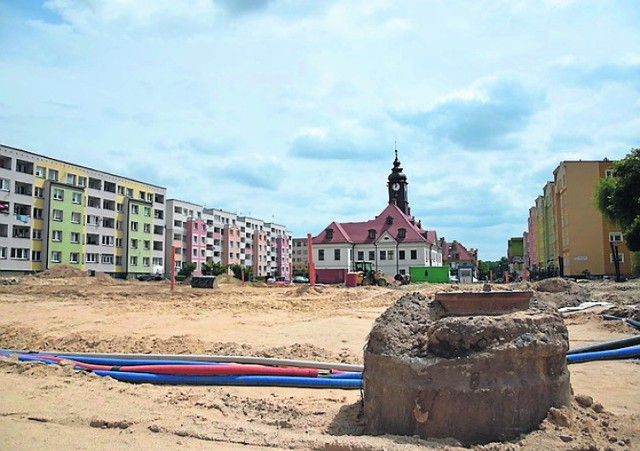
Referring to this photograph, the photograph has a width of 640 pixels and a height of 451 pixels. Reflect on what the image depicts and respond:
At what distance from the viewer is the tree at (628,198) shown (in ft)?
108

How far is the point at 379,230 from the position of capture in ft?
251

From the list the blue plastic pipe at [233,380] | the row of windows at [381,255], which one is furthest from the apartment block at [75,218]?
the blue plastic pipe at [233,380]

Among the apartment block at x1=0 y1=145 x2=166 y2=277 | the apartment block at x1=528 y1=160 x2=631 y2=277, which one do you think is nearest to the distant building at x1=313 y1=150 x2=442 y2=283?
the apartment block at x1=528 y1=160 x2=631 y2=277

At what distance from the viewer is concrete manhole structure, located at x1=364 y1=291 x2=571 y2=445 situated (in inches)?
156

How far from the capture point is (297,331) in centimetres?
1262

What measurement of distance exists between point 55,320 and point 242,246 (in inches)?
3824

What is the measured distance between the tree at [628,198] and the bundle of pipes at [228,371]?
103ft

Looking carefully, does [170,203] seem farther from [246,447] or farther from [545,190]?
[246,447]

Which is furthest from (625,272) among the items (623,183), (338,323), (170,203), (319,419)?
(170,203)

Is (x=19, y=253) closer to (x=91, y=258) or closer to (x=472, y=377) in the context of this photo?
(x=91, y=258)

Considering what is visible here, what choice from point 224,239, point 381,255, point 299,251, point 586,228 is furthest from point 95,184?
point 299,251

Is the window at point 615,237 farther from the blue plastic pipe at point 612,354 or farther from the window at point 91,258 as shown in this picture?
the window at point 91,258

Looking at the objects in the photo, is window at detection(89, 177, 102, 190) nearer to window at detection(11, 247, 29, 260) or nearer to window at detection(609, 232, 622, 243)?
window at detection(11, 247, 29, 260)

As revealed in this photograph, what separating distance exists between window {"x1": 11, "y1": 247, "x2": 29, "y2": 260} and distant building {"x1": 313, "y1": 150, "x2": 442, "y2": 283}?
37.4 meters
